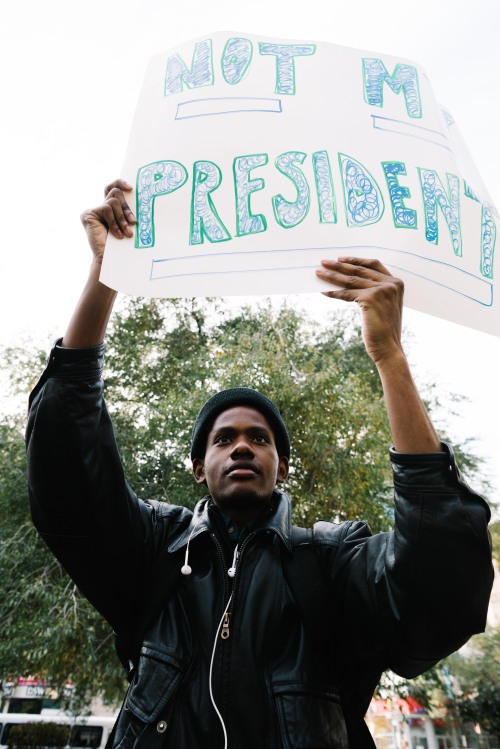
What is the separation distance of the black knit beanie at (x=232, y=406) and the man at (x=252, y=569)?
0.25m

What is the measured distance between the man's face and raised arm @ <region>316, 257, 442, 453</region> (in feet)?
1.69

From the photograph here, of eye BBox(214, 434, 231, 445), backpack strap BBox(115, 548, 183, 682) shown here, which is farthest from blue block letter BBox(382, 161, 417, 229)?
backpack strap BBox(115, 548, 183, 682)

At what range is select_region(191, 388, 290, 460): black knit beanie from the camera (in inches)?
Result: 73.7

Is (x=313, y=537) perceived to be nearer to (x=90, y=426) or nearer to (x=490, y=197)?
(x=90, y=426)

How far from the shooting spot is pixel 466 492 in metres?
1.25

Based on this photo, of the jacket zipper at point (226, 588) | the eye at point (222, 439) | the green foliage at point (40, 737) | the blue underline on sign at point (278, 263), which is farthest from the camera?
the green foliage at point (40, 737)

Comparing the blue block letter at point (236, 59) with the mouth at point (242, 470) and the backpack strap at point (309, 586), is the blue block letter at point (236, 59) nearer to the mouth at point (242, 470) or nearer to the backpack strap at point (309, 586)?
the mouth at point (242, 470)

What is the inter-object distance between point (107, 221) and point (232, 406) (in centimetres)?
78

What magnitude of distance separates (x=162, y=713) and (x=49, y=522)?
1.85 ft

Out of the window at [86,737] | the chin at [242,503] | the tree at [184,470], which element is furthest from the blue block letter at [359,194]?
the window at [86,737]

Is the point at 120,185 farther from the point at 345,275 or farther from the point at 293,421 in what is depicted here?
the point at 293,421

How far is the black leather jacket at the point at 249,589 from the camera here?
3.87 ft

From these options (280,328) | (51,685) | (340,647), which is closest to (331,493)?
(280,328)

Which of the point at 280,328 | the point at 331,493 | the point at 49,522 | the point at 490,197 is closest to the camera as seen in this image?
the point at 49,522
